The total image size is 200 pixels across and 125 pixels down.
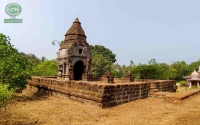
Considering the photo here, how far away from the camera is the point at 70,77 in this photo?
42.3 feet

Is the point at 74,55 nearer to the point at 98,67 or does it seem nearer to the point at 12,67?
the point at 12,67

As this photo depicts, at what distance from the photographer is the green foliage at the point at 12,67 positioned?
27.8 ft

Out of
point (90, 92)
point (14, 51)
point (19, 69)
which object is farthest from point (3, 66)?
point (90, 92)

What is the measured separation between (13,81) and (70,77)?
4754 mm

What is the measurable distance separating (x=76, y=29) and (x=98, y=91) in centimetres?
786

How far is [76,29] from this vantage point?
46.2 ft

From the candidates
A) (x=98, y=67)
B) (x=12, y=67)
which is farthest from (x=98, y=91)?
(x=98, y=67)

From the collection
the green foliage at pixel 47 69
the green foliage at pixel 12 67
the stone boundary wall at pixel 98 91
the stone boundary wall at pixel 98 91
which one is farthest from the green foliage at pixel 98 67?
the green foliage at pixel 12 67

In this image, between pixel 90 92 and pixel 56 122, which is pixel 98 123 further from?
pixel 90 92

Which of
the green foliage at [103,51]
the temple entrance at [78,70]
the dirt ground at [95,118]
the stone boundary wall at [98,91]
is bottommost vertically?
the dirt ground at [95,118]

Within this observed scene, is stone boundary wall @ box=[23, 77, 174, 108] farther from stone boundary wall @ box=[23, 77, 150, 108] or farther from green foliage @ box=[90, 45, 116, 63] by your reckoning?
green foliage @ box=[90, 45, 116, 63]

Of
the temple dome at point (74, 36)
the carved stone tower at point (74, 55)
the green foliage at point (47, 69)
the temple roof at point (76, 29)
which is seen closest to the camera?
the carved stone tower at point (74, 55)

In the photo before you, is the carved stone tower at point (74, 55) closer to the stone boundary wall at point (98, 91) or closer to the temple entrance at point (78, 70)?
A: the temple entrance at point (78, 70)

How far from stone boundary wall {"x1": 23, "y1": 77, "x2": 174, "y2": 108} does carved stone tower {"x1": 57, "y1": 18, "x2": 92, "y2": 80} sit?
6.58 ft
